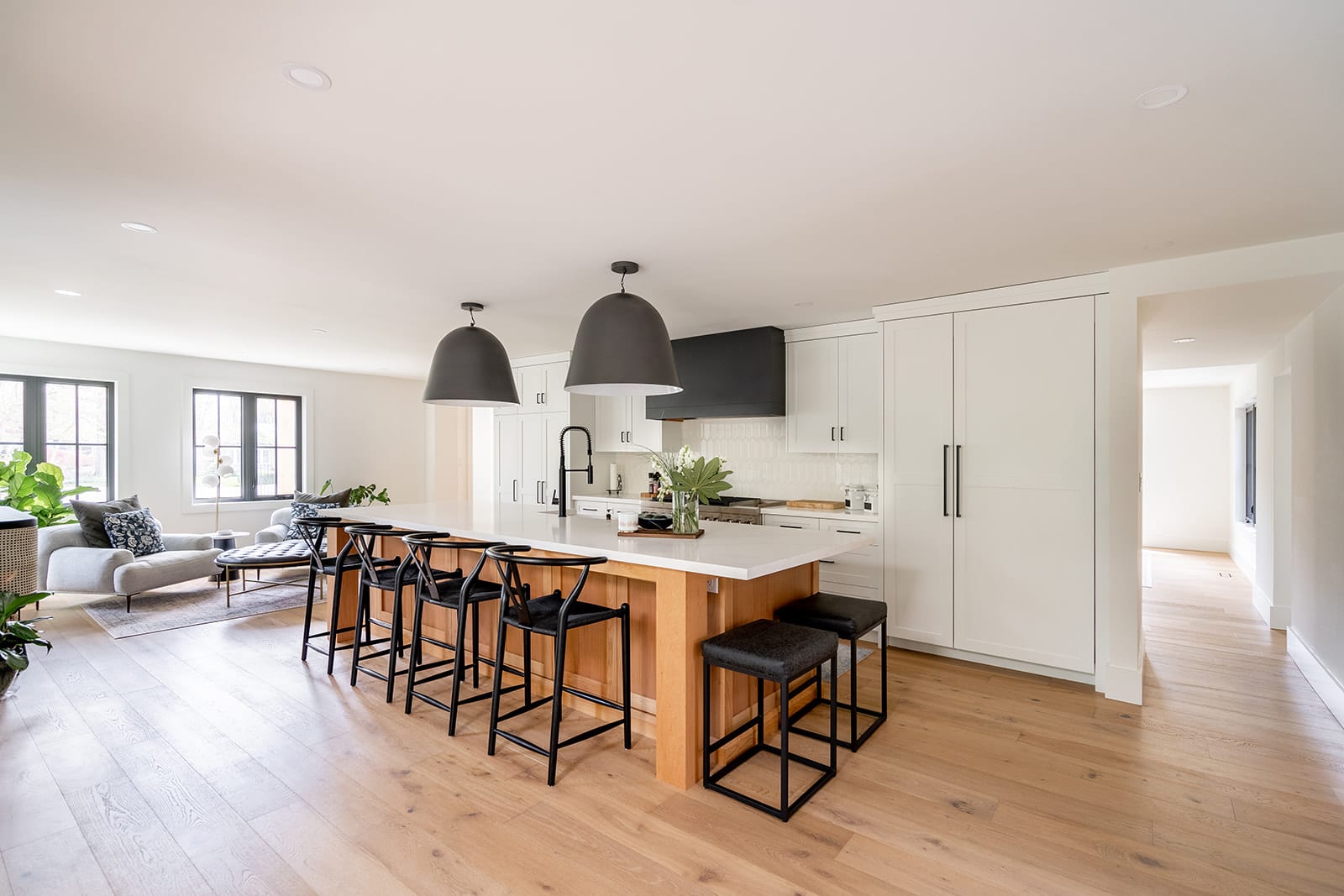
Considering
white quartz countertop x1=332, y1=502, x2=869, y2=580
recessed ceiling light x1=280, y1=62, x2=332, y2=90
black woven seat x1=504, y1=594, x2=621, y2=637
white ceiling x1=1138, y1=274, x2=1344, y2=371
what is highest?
recessed ceiling light x1=280, y1=62, x2=332, y2=90

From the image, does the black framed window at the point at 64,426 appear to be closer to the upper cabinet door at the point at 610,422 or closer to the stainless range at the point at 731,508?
the upper cabinet door at the point at 610,422

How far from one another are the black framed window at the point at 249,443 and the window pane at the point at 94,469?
0.76 metres

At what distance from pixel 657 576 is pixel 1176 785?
2.21m

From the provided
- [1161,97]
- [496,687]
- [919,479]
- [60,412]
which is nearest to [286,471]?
[60,412]

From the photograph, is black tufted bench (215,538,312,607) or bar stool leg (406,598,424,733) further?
black tufted bench (215,538,312,607)

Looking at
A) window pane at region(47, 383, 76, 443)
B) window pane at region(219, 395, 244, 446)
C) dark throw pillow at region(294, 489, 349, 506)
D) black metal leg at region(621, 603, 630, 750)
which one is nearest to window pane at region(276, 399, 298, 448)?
window pane at region(219, 395, 244, 446)

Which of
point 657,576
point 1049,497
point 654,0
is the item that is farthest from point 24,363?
point 1049,497

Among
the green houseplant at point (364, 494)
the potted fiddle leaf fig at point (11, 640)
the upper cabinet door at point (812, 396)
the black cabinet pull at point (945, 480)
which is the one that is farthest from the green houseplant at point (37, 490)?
the black cabinet pull at point (945, 480)

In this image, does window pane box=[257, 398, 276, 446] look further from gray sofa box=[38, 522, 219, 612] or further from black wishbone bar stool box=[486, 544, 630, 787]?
black wishbone bar stool box=[486, 544, 630, 787]

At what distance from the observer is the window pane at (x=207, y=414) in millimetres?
7152

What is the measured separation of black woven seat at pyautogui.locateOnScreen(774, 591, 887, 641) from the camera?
2812 mm

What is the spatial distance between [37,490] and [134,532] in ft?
3.22

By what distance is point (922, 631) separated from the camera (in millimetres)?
4215

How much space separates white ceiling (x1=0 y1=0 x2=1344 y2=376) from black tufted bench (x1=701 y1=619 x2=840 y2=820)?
1.76 metres
